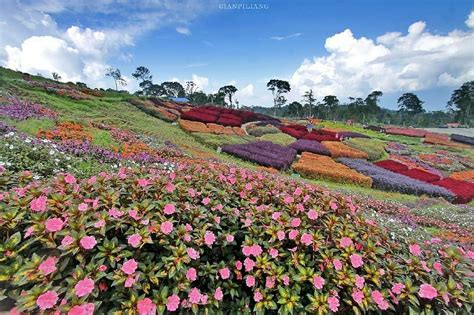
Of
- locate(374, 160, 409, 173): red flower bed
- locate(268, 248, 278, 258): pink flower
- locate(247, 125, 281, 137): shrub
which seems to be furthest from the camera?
locate(247, 125, 281, 137): shrub

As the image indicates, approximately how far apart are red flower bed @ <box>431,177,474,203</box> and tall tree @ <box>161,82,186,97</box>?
263 ft

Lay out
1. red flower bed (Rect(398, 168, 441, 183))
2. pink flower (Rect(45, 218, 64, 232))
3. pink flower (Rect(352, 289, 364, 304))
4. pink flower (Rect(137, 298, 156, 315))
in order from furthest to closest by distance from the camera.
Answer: red flower bed (Rect(398, 168, 441, 183)) → pink flower (Rect(352, 289, 364, 304)) → pink flower (Rect(45, 218, 64, 232)) → pink flower (Rect(137, 298, 156, 315))

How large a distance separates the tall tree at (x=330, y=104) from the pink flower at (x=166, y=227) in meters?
78.6

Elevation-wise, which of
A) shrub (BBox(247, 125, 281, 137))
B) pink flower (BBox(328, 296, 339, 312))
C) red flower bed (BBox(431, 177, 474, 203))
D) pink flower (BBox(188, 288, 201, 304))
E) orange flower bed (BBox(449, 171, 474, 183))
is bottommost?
orange flower bed (BBox(449, 171, 474, 183))

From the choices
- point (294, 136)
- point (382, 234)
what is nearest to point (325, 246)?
point (382, 234)

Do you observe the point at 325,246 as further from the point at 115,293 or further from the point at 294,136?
the point at 294,136

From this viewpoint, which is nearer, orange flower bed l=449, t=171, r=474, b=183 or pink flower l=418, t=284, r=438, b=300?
pink flower l=418, t=284, r=438, b=300

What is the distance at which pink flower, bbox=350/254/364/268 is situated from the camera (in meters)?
2.48

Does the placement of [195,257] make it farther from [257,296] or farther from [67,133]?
[67,133]

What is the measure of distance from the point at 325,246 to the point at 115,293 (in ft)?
Result: 5.66

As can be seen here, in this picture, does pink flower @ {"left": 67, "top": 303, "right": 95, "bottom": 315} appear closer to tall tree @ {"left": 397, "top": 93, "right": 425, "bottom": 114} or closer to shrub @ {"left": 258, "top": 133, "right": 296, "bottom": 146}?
shrub @ {"left": 258, "top": 133, "right": 296, "bottom": 146}

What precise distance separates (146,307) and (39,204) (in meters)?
1.21

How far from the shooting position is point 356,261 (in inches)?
98.3

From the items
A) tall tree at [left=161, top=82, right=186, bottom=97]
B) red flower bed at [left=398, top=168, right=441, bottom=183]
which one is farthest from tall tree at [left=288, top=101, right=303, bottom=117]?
red flower bed at [left=398, top=168, right=441, bottom=183]
